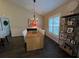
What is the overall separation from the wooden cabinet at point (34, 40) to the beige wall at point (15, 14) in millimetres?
4292

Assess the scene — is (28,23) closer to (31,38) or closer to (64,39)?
(31,38)

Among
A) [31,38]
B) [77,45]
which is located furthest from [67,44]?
[31,38]

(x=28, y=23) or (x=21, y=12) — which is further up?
(x=21, y=12)

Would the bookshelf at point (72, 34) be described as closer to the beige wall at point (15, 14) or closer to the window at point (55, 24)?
the window at point (55, 24)

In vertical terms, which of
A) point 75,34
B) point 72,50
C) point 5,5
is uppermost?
point 5,5

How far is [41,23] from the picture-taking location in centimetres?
937

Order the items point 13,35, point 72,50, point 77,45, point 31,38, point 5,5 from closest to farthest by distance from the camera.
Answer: point 77,45 → point 72,50 → point 31,38 → point 5,5 → point 13,35

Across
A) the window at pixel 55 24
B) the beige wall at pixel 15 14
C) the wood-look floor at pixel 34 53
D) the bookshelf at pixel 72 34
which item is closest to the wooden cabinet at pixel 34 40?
the wood-look floor at pixel 34 53

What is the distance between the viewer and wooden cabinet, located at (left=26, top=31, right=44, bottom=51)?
4.46 metres

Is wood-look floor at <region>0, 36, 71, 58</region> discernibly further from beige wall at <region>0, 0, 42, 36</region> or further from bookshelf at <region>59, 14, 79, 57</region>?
beige wall at <region>0, 0, 42, 36</region>

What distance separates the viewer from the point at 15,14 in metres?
8.27

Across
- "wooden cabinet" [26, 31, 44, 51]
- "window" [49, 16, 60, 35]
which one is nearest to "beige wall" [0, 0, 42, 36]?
"window" [49, 16, 60, 35]

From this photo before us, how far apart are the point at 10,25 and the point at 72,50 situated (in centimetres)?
617

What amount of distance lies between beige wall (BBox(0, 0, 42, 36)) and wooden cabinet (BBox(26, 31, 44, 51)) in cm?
429
